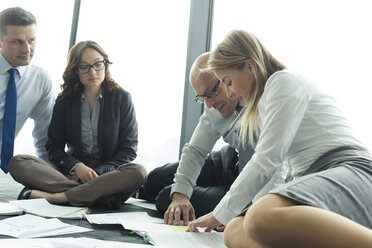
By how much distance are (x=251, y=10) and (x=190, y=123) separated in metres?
0.99

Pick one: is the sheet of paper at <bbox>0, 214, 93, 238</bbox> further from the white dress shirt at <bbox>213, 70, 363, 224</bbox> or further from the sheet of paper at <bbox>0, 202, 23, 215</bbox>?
the white dress shirt at <bbox>213, 70, 363, 224</bbox>

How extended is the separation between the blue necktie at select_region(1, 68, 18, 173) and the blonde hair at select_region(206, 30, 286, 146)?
1.55m

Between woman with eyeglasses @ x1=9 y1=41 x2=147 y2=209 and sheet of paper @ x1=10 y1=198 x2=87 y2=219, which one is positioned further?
woman with eyeglasses @ x1=9 y1=41 x2=147 y2=209

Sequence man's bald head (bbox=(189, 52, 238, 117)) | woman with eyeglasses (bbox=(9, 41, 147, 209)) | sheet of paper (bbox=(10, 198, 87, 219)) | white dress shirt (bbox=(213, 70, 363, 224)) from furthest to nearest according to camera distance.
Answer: woman with eyeglasses (bbox=(9, 41, 147, 209)) → man's bald head (bbox=(189, 52, 238, 117)) → sheet of paper (bbox=(10, 198, 87, 219)) → white dress shirt (bbox=(213, 70, 363, 224))

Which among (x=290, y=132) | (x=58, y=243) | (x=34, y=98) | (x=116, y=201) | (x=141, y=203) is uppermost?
(x=290, y=132)

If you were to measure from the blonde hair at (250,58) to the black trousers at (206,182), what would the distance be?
68 cm

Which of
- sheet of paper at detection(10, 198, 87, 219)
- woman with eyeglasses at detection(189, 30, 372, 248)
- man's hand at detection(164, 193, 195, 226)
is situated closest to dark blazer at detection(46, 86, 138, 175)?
sheet of paper at detection(10, 198, 87, 219)

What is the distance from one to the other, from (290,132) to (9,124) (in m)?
1.90

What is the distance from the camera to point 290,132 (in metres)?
1.23

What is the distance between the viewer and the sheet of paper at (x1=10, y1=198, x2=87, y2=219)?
169 cm

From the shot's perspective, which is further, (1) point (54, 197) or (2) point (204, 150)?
(1) point (54, 197)

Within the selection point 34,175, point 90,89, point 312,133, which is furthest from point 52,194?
point 312,133

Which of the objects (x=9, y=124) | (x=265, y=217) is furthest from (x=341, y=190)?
(x=9, y=124)

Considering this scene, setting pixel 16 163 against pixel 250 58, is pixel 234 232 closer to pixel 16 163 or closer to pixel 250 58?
pixel 250 58
